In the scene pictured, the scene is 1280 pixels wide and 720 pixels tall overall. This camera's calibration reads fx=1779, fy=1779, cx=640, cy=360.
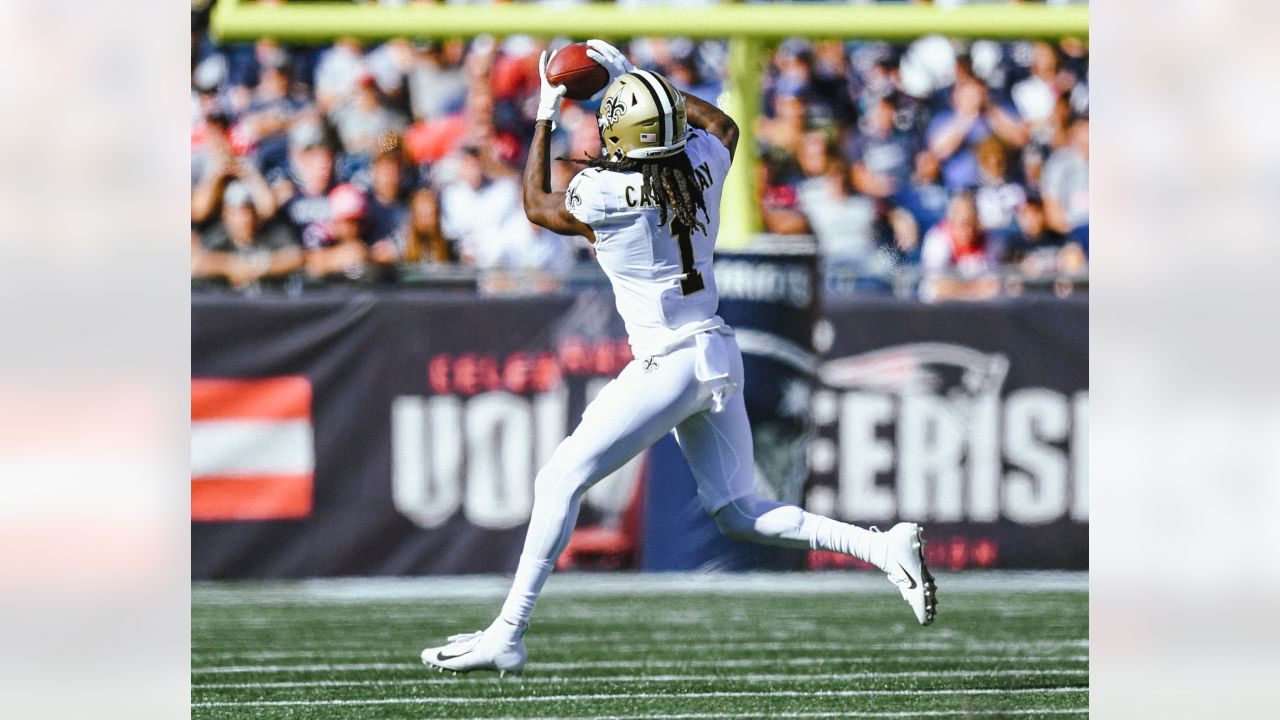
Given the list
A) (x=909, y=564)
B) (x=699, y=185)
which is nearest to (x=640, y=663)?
(x=909, y=564)

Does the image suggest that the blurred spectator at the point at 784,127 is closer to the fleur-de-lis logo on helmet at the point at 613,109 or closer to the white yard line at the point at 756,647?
the white yard line at the point at 756,647

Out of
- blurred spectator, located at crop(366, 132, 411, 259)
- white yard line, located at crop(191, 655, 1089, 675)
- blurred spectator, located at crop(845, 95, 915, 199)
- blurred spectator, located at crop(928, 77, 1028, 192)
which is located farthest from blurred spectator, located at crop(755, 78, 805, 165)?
white yard line, located at crop(191, 655, 1089, 675)

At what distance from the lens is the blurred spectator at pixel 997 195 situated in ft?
31.1

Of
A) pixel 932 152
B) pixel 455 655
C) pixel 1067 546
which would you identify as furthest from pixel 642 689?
pixel 932 152

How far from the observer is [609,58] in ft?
16.8

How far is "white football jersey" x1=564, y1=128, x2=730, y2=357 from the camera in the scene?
4863 mm

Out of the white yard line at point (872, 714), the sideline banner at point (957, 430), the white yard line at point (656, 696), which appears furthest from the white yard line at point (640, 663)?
the sideline banner at point (957, 430)

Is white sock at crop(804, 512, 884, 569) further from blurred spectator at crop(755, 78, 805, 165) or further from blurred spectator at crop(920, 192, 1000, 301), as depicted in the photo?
blurred spectator at crop(755, 78, 805, 165)

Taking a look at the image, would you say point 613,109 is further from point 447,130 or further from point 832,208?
point 447,130
